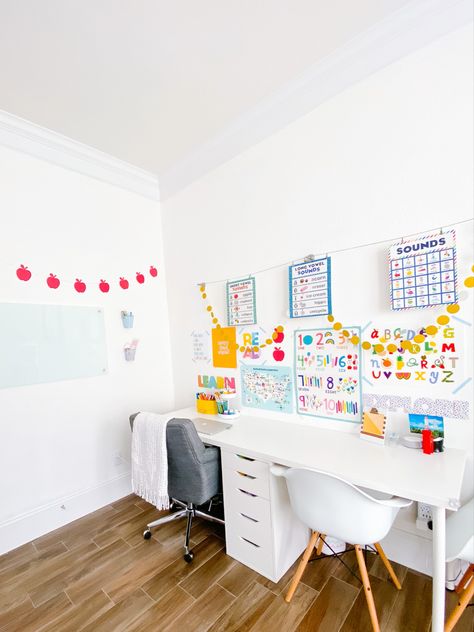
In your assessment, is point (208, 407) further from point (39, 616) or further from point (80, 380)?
point (39, 616)

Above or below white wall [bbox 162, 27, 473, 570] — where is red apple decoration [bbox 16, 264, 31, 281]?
below

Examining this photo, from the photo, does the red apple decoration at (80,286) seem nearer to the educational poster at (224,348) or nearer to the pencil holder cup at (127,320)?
the pencil holder cup at (127,320)

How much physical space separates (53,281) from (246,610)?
229 centimetres

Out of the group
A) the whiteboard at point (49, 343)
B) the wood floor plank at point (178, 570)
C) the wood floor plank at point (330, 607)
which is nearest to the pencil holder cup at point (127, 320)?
the whiteboard at point (49, 343)

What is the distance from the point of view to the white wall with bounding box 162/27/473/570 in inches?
56.9

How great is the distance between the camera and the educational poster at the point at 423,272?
1447 millimetres

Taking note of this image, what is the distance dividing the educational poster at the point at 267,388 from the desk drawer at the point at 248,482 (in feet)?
1.79

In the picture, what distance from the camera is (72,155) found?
232 centimetres

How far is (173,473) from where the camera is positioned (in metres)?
1.82

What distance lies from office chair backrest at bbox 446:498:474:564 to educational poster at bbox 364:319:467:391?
532mm

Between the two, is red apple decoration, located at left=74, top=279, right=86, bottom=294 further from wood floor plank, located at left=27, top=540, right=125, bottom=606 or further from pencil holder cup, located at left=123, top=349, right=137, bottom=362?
wood floor plank, located at left=27, top=540, right=125, bottom=606

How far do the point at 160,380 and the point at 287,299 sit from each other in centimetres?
152

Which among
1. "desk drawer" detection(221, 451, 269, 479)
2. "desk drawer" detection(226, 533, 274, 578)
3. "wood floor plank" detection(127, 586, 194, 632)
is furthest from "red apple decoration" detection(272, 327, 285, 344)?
"wood floor plank" detection(127, 586, 194, 632)

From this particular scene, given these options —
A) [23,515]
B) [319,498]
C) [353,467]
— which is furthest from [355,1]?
[23,515]
